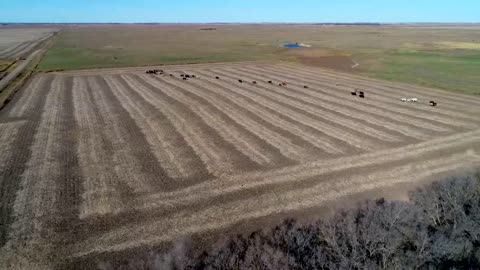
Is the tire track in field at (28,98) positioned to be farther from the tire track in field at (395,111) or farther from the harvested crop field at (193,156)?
the tire track in field at (395,111)

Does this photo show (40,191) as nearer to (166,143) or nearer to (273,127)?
(166,143)

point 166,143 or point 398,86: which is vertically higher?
point 398,86

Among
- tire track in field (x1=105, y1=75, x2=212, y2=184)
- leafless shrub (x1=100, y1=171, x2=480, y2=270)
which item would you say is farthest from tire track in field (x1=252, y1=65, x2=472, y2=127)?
tire track in field (x1=105, y1=75, x2=212, y2=184)

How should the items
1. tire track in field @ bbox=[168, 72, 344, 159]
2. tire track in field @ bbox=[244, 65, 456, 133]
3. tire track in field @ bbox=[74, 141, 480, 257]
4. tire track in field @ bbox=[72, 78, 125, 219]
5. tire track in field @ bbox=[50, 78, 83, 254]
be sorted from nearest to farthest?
1. tire track in field @ bbox=[74, 141, 480, 257]
2. tire track in field @ bbox=[50, 78, 83, 254]
3. tire track in field @ bbox=[72, 78, 125, 219]
4. tire track in field @ bbox=[168, 72, 344, 159]
5. tire track in field @ bbox=[244, 65, 456, 133]

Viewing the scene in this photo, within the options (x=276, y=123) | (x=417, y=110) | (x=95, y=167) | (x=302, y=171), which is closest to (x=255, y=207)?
(x=302, y=171)

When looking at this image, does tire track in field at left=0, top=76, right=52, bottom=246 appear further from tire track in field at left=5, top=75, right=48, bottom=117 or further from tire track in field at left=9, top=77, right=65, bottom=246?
tire track in field at left=5, top=75, right=48, bottom=117

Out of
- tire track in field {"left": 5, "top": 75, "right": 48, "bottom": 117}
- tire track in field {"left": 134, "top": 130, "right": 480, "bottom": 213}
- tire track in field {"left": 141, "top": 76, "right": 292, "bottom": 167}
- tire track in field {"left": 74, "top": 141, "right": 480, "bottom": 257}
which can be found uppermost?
A: tire track in field {"left": 5, "top": 75, "right": 48, "bottom": 117}
